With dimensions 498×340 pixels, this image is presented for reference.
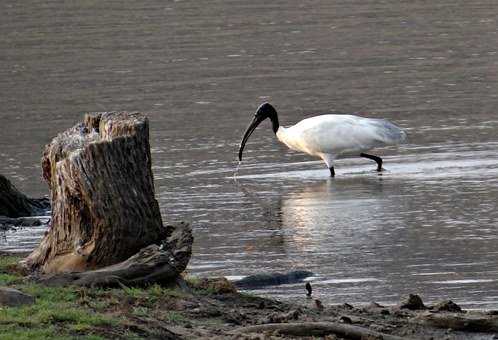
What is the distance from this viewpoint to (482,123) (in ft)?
64.1

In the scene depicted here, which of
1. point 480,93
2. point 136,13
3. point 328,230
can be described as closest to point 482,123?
point 480,93

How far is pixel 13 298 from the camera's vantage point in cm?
814

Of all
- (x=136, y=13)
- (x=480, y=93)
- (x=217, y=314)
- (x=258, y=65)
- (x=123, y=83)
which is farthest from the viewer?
(x=136, y=13)

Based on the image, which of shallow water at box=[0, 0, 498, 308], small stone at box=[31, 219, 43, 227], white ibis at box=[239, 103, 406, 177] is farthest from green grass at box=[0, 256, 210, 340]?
white ibis at box=[239, 103, 406, 177]

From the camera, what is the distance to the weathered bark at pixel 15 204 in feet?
45.2

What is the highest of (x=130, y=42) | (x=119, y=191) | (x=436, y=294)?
(x=130, y=42)

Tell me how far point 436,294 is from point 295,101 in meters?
12.8

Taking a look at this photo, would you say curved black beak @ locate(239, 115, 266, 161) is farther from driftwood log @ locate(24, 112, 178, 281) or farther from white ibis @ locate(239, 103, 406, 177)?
driftwood log @ locate(24, 112, 178, 281)

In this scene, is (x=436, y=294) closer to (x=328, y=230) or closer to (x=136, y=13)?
(x=328, y=230)

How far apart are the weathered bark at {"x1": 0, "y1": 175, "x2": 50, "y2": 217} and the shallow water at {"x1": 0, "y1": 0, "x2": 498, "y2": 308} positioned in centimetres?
77

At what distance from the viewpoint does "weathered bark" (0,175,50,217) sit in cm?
1377

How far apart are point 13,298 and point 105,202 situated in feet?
4.22

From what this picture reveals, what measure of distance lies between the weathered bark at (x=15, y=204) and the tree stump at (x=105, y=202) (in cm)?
418

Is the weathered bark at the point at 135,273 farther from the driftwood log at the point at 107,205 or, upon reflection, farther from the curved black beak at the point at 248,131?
the curved black beak at the point at 248,131
